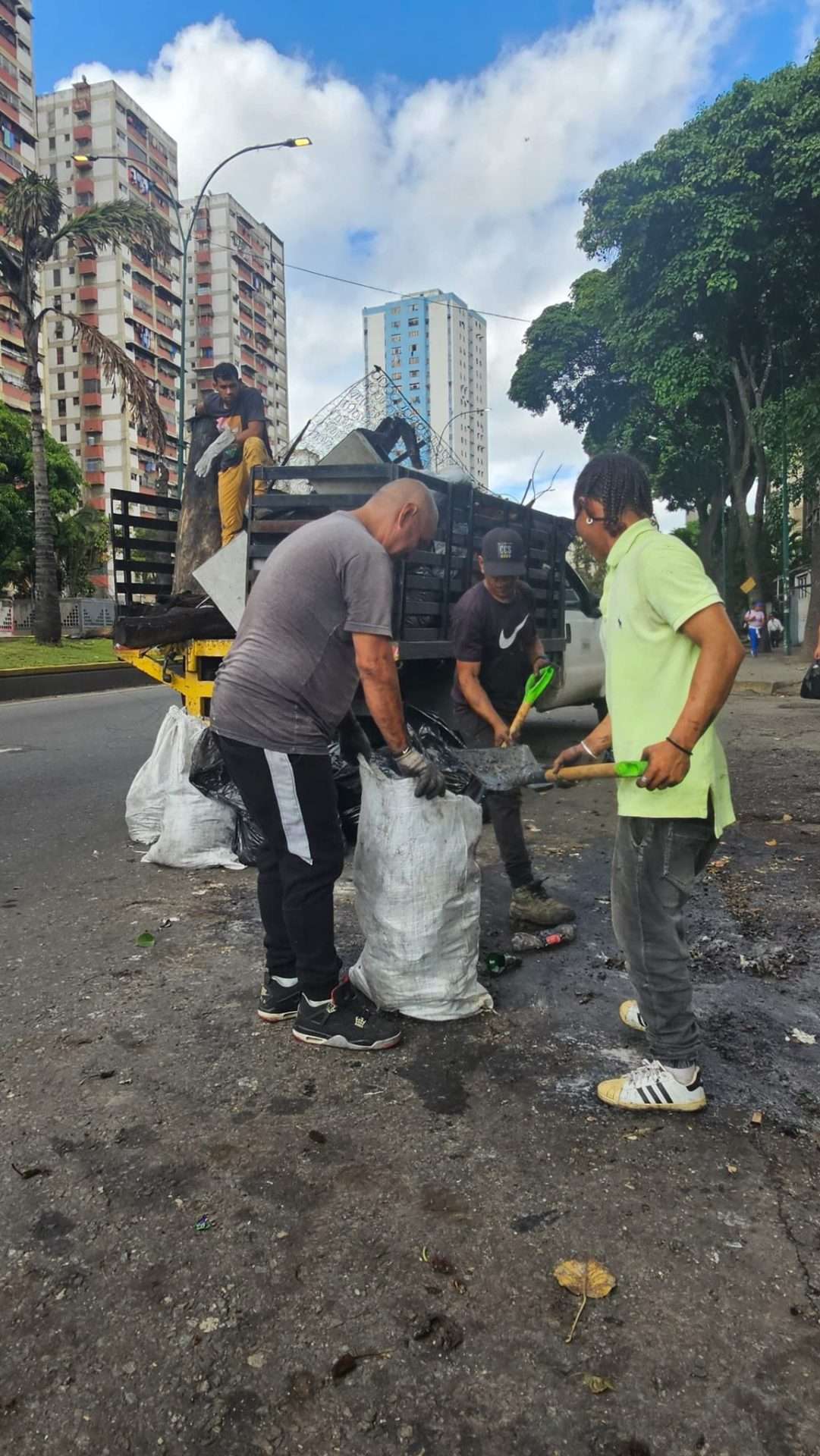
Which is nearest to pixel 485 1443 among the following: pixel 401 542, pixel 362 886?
pixel 362 886

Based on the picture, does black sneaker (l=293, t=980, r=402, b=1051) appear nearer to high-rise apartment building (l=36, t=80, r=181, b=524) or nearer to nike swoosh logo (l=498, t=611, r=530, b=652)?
nike swoosh logo (l=498, t=611, r=530, b=652)

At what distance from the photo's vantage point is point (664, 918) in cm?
250

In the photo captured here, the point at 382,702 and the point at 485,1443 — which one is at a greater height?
the point at 382,702

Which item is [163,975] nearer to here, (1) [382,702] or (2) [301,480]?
(1) [382,702]

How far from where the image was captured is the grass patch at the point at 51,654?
19.6 m

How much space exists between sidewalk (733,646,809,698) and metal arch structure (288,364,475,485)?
8.69 meters

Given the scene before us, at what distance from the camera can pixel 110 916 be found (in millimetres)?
4324

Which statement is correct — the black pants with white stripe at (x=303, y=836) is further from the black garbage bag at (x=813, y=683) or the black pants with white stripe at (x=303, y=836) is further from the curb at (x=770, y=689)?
the curb at (x=770, y=689)

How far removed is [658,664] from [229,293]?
109 meters

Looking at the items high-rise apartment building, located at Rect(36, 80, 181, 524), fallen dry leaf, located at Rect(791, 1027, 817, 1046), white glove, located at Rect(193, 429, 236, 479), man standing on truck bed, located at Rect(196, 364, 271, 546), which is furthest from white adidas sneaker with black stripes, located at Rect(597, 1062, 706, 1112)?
high-rise apartment building, located at Rect(36, 80, 181, 524)

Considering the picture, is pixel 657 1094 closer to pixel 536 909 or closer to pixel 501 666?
pixel 536 909

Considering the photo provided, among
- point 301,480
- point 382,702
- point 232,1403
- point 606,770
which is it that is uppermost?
point 301,480

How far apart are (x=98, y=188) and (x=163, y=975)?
3713 inches

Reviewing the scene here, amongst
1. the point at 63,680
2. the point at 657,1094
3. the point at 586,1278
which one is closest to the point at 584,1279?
the point at 586,1278
